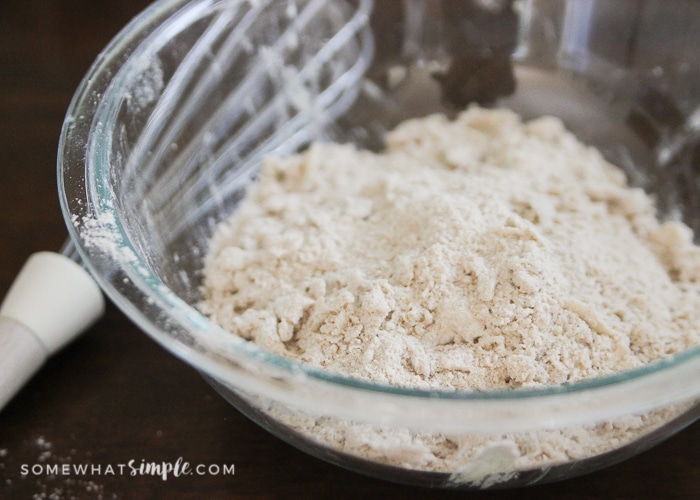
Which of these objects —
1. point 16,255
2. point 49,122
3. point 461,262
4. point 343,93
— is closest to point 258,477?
point 461,262

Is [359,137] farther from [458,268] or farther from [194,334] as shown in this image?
[194,334]

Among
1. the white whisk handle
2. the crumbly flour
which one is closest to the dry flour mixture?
the crumbly flour

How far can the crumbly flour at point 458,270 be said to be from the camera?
1.93 feet

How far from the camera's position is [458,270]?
0.62m

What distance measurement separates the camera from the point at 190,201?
79cm

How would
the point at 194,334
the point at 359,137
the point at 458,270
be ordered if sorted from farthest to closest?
1. the point at 359,137
2. the point at 458,270
3. the point at 194,334

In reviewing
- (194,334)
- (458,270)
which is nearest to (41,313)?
(194,334)

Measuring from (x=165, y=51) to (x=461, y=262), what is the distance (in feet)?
1.24

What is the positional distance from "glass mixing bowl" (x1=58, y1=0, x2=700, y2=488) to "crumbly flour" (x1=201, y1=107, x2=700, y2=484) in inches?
1.4

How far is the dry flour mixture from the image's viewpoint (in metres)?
0.59

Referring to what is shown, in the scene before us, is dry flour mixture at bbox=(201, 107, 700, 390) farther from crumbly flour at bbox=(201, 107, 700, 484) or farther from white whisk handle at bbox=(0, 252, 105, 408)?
white whisk handle at bbox=(0, 252, 105, 408)

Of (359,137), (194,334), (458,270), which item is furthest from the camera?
(359,137)

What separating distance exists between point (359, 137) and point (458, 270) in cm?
36

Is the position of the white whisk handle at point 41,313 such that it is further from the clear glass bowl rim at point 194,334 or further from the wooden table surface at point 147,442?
the clear glass bowl rim at point 194,334
